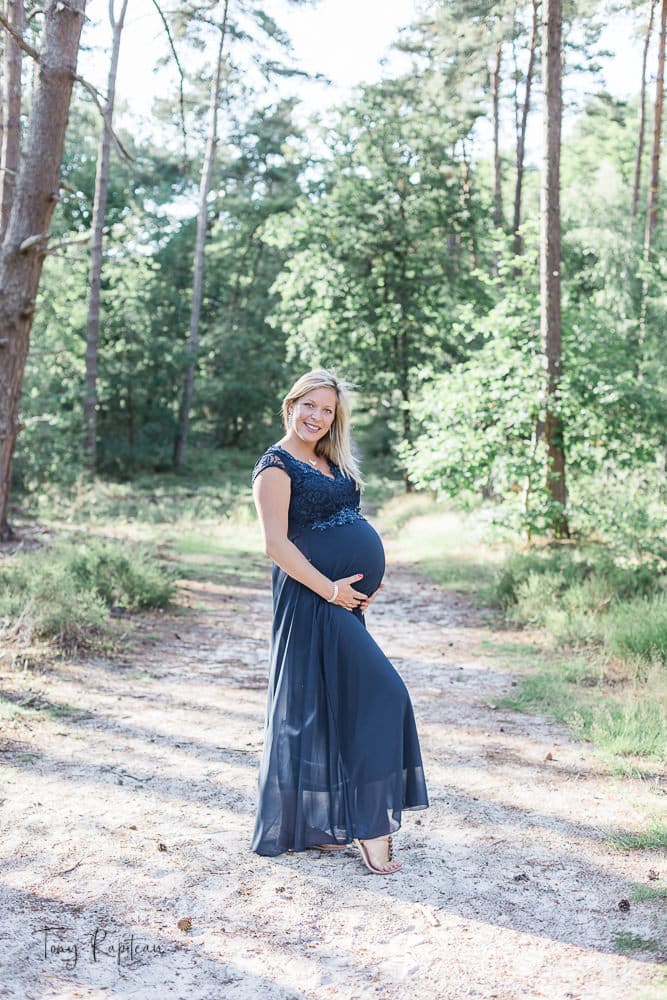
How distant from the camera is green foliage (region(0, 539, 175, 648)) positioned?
23.8ft

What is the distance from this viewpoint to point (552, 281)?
37.1 ft

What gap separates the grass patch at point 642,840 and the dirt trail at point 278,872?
2.3 inches

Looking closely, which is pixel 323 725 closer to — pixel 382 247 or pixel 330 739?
pixel 330 739

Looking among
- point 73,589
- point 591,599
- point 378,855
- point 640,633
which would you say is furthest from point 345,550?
point 591,599

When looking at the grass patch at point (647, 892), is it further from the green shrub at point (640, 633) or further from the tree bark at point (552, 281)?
the tree bark at point (552, 281)

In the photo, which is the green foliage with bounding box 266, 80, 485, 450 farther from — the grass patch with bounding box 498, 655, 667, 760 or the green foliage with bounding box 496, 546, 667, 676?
the grass patch with bounding box 498, 655, 667, 760

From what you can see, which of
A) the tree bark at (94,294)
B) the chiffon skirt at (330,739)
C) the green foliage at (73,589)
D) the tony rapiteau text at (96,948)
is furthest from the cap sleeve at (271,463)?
the tree bark at (94,294)

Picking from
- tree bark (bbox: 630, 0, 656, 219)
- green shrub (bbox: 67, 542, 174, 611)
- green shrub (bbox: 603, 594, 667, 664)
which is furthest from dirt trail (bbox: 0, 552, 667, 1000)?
tree bark (bbox: 630, 0, 656, 219)

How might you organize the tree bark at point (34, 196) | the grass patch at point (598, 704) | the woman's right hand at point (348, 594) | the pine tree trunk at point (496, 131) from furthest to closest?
the pine tree trunk at point (496, 131) < the tree bark at point (34, 196) < the grass patch at point (598, 704) < the woman's right hand at point (348, 594)

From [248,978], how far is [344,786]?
0.98 m

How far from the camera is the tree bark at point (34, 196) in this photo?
8039mm

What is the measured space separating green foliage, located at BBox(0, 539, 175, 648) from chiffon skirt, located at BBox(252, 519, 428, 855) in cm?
354

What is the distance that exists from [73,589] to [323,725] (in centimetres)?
469

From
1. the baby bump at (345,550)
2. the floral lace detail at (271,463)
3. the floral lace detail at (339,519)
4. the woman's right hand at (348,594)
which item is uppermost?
the floral lace detail at (271,463)
